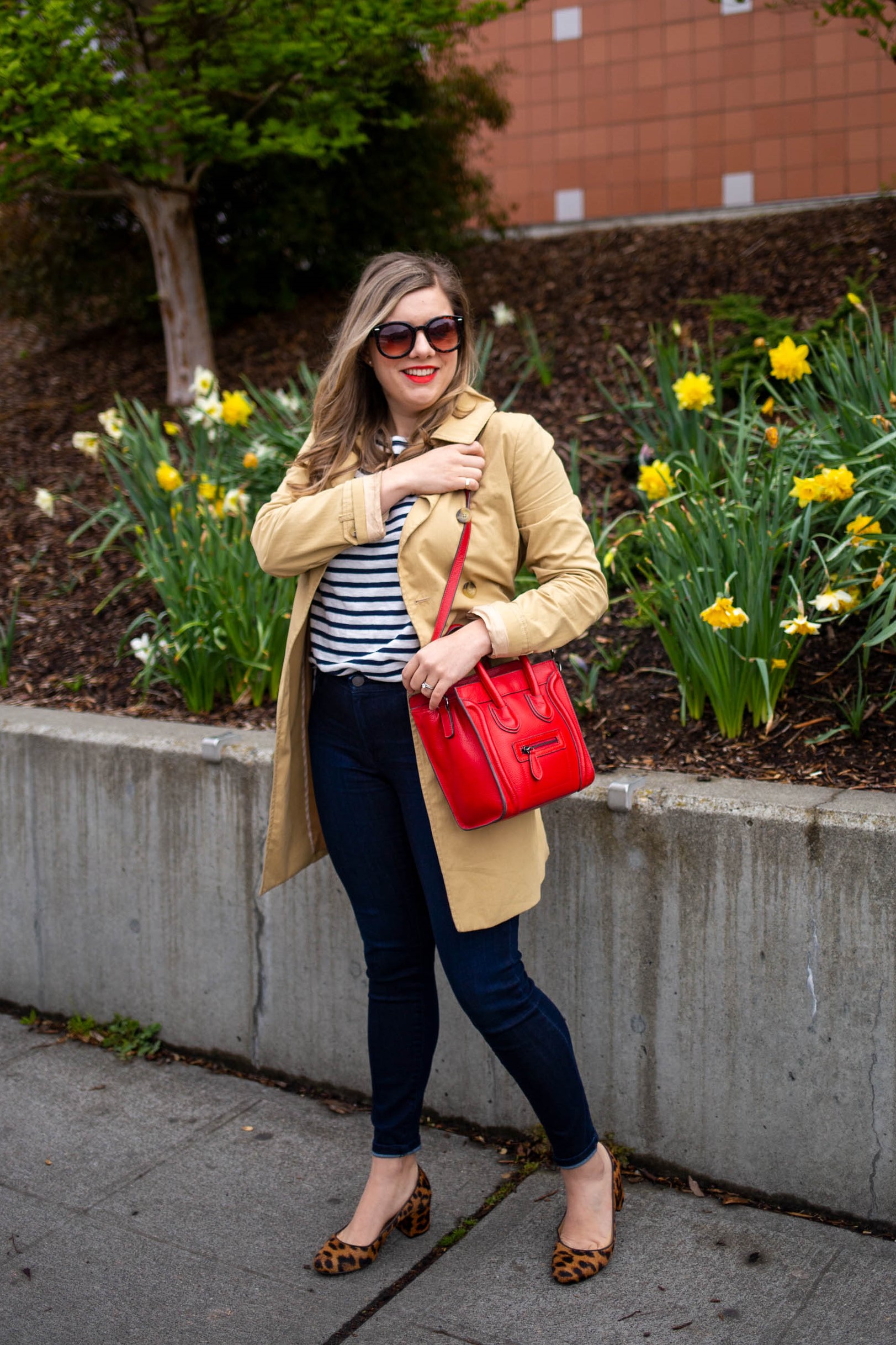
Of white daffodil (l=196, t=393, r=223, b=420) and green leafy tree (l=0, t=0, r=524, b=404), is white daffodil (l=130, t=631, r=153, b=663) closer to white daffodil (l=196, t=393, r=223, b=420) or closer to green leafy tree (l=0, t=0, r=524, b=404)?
white daffodil (l=196, t=393, r=223, b=420)

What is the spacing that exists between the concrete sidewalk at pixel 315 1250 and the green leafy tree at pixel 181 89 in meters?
3.77

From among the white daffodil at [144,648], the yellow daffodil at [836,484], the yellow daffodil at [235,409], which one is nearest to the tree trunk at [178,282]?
the yellow daffodil at [235,409]

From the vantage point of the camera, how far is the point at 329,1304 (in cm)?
236

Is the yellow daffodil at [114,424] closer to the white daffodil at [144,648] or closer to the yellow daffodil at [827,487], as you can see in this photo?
the white daffodil at [144,648]

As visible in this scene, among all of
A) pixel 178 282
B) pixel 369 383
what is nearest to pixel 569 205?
pixel 178 282

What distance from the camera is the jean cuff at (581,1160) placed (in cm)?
238

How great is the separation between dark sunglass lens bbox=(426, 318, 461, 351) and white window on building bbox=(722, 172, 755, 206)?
7.04 meters

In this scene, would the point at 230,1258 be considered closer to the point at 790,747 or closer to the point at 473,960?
the point at 473,960

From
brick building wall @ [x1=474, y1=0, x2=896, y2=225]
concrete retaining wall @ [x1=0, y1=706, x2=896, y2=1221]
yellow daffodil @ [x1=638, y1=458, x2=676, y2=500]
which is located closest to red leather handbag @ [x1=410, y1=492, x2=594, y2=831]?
concrete retaining wall @ [x1=0, y1=706, x2=896, y2=1221]

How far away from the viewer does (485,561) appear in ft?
7.39

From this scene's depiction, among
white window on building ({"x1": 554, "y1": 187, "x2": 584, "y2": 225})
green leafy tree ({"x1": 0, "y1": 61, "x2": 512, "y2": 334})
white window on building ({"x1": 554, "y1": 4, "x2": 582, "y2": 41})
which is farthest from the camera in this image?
white window on building ({"x1": 554, "y1": 187, "x2": 584, "y2": 225})

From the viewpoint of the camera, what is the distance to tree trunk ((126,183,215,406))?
630cm

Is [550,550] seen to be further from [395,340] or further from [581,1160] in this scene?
[581,1160]

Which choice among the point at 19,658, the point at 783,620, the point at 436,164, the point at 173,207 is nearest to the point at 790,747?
the point at 783,620
